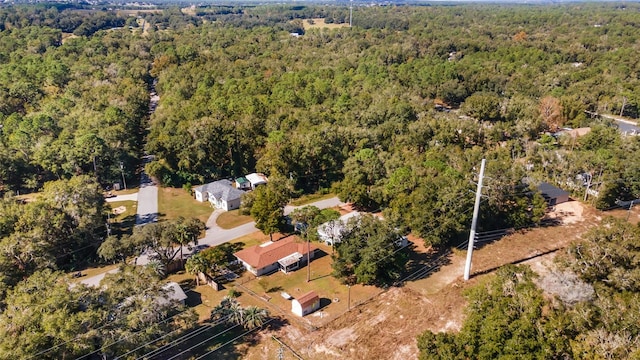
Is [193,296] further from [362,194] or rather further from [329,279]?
[362,194]

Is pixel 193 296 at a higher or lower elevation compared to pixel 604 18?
lower

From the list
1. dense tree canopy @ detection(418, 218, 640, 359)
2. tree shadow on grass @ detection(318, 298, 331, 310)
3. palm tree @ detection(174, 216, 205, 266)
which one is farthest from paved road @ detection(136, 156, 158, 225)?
dense tree canopy @ detection(418, 218, 640, 359)

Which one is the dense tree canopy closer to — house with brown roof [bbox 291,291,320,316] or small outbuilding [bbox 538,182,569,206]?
house with brown roof [bbox 291,291,320,316]

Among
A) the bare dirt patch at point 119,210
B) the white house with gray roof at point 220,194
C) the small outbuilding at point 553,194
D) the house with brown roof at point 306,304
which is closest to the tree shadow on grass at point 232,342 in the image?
the house with brown roof at point 306,304

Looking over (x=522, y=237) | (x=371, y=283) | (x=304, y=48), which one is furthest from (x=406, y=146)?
(x=304, y=48)

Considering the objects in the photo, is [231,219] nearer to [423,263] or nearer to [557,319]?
[423,263]
